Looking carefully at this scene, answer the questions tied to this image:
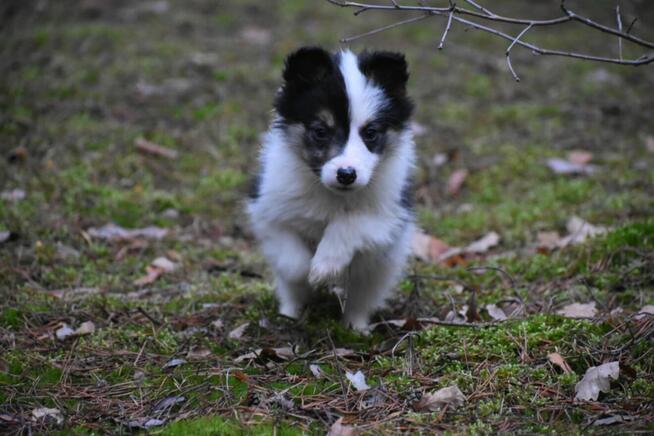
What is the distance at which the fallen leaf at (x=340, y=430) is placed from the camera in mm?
3173

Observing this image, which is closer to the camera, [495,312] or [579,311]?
[579,311]

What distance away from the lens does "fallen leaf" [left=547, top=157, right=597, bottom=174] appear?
748 centimetres

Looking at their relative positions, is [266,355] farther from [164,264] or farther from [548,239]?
[548,239]

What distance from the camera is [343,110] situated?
424 centimetres

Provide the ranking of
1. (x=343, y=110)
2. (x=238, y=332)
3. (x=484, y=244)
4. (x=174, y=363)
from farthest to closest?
(x=484, y=244), (x=238, y=332), (x=343, y=110), (x=174, y=363)

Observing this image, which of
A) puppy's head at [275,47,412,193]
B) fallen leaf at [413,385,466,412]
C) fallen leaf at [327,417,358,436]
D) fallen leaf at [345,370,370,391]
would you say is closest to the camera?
fallen leaf at [327,417,358,436]

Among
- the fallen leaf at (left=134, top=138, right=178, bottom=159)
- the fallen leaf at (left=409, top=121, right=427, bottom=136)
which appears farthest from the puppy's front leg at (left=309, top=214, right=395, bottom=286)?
the fallen leaf at (left=409, top=121, right=427, bottom=136)

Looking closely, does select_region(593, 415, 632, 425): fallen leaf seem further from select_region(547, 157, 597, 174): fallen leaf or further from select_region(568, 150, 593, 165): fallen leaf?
select_region(568, 150, 593, 165): fallen leaf

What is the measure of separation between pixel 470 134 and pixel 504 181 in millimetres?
1141

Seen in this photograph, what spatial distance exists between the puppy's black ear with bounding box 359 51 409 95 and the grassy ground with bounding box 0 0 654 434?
1299 mm

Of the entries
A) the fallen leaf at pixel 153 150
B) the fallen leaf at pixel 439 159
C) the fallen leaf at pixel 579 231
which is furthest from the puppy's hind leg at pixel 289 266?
the fallen leaf at pixel 439 159

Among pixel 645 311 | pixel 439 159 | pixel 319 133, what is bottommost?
pixel 439 159

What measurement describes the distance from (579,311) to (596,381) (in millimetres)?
991

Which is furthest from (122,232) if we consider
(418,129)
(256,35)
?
(256,35)
